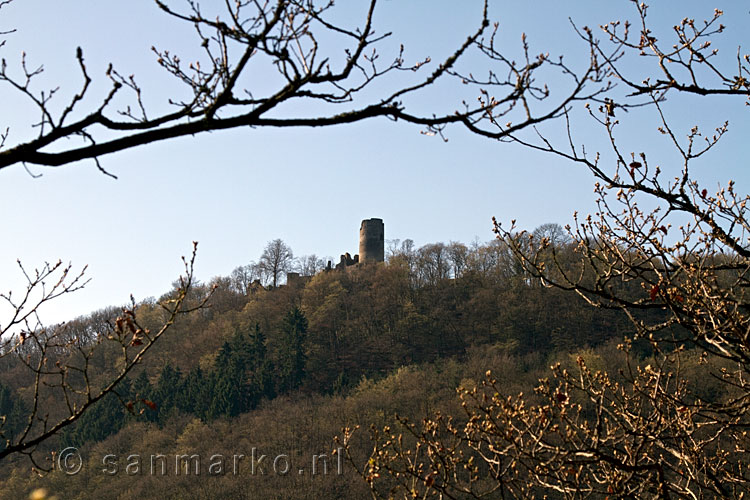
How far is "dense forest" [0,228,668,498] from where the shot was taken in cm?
3728

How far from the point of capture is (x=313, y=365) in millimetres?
48719

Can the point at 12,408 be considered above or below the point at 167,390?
below

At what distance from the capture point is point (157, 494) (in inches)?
1364

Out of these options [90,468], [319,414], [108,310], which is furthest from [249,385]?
[108,310]

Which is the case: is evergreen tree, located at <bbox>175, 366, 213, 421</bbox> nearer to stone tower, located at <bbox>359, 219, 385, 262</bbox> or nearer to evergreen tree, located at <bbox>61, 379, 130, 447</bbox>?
evergreen tree, located at <bbox>61, 379, 130, 447</bbox>

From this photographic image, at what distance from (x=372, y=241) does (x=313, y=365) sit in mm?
14556

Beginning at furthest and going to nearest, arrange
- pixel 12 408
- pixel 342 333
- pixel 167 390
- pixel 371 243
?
pixel 371 243 → pixel 342 333 → pixel 12 408 → pixel 167 390

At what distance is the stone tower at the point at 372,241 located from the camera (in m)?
59.4

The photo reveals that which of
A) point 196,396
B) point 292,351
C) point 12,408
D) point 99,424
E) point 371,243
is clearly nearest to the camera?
point 99,424

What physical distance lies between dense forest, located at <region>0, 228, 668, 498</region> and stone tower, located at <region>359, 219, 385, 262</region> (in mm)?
2029

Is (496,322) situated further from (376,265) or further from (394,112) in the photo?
(394,112)

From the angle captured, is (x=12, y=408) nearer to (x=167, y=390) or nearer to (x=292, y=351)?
(x=167, y=390)

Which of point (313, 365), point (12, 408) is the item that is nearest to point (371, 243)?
point (313, 365)

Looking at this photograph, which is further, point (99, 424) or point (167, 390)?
point (167, 390)
